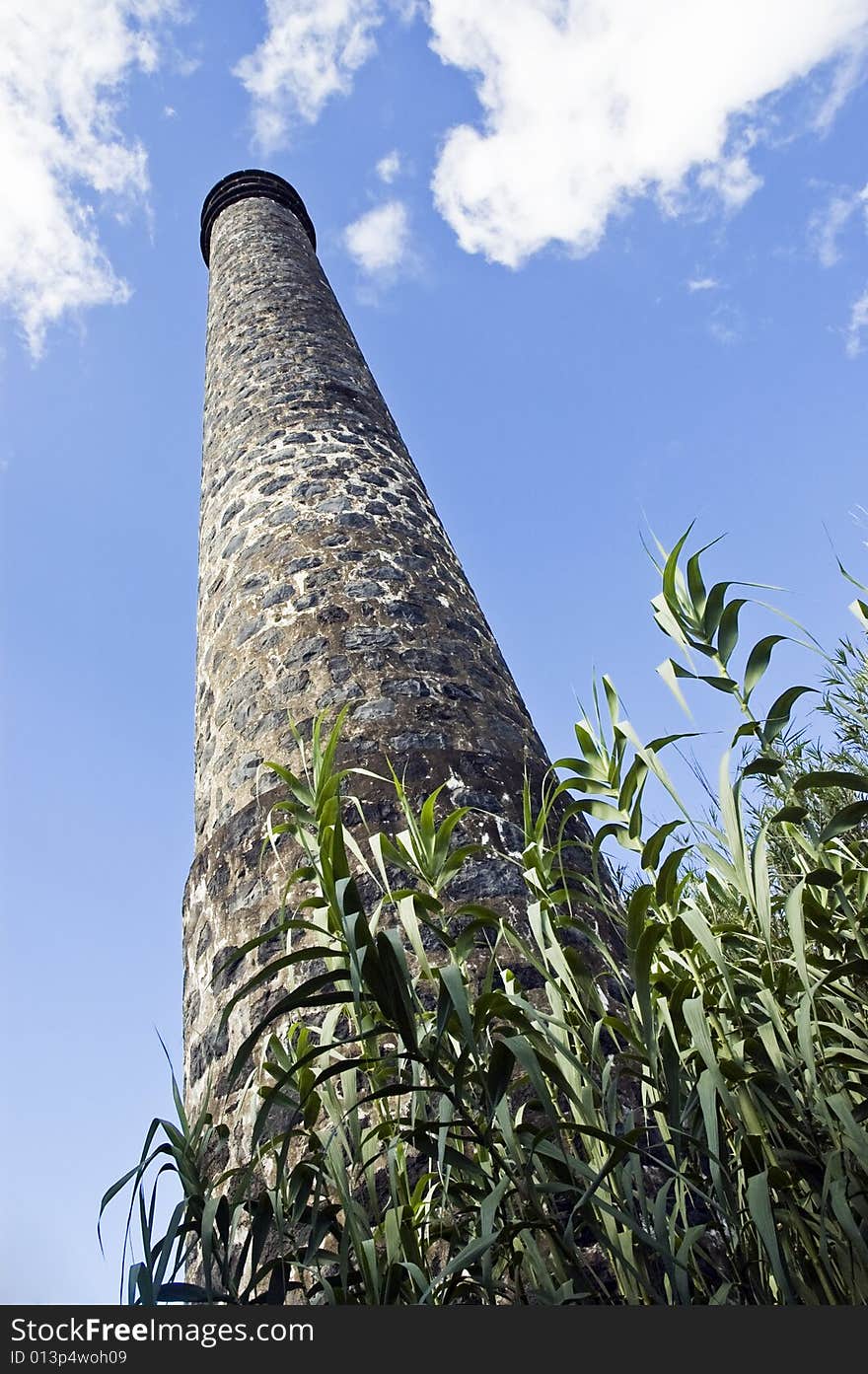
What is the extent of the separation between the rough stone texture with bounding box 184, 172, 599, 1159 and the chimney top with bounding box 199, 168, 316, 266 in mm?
3552

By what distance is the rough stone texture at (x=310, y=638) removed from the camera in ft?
9.90

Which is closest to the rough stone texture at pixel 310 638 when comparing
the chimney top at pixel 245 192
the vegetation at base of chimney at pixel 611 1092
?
the vegetation at base of chimney at pixel 611 1092

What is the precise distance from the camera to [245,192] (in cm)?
820

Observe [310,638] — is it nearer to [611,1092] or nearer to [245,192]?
[611,1092]

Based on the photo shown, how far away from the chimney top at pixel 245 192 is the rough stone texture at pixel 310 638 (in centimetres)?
355

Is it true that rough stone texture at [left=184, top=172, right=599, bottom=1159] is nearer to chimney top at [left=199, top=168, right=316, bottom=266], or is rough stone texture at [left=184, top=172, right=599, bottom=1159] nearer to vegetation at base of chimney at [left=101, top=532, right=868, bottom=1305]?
vegetation at base of chimney at [left=101, top=532, right=868, bottom=1305]

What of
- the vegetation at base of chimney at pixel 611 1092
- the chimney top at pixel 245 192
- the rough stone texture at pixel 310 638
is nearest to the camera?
the vegetation at base of chimney at pixel 611 1092

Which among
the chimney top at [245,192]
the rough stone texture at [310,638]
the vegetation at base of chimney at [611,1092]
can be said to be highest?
the chimney top at [245,192]

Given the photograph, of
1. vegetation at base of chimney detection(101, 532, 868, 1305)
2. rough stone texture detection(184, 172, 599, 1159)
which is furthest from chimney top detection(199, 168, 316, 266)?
vegetation at base of chimney detection(101, 532, 868, 1305)

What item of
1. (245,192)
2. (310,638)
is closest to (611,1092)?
(310,638)

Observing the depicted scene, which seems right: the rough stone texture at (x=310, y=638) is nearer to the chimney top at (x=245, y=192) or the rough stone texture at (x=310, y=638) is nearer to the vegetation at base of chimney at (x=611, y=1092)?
the vegetation at base of chimney at (x=611, y=1092)

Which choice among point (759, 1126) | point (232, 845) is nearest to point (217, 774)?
point (232, 845)

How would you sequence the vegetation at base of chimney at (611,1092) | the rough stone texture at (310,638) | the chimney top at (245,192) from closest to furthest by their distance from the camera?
the vegetation at base of chimney at (611,1092), the rough stone texture at (310,638), the chimney top at (245,192)

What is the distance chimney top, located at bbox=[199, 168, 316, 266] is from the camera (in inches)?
322
